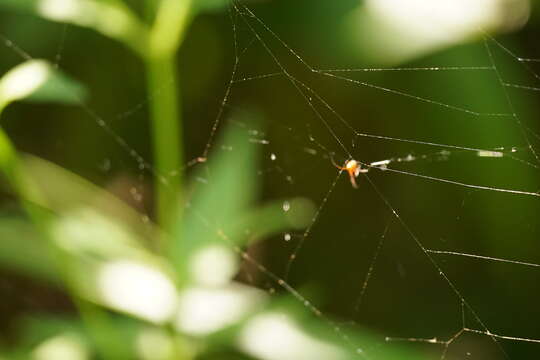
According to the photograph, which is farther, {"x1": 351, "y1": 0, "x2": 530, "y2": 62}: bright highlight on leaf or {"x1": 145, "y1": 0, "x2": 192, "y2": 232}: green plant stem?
{"x1": 351, "y1": 0, "x2": 530, "y2": 62}: bright highlight on leaf

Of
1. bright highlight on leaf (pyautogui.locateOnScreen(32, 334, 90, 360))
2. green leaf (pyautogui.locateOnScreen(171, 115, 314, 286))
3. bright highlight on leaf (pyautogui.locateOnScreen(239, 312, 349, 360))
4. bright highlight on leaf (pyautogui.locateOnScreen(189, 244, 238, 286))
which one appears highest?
green leaf (pyautogui.locateOnScreen(171, 115, 314, 286))

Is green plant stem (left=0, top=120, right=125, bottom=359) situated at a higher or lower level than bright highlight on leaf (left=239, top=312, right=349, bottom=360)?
higher

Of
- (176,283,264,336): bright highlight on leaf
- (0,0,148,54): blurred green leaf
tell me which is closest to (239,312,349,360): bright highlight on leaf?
(176,283,264,336): bright highlight on leaf

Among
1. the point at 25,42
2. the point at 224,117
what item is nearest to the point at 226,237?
the point at 224,117

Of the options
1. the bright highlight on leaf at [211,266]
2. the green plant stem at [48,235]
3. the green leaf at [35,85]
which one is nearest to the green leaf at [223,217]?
the bright highlight on leaf at [211,266]

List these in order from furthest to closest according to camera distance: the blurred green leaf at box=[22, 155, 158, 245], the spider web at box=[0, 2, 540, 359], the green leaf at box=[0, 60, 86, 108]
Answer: the blurred green leaf at box=[22, 155, 158, 245], the spider web at box=[0, 2, 540, 359], the green leaf at box=[0, 60, 86, 108]

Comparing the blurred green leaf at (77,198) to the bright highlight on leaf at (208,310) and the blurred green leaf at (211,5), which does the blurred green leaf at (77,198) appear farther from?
the blurred green leaf at (211,5)

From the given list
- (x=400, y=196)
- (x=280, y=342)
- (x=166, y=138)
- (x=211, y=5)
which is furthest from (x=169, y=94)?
(x=400, y=196)

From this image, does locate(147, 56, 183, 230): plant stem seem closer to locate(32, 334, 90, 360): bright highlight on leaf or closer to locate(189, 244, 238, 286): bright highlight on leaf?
locate(189, 244, 238, 286): bright highlight on leaf
